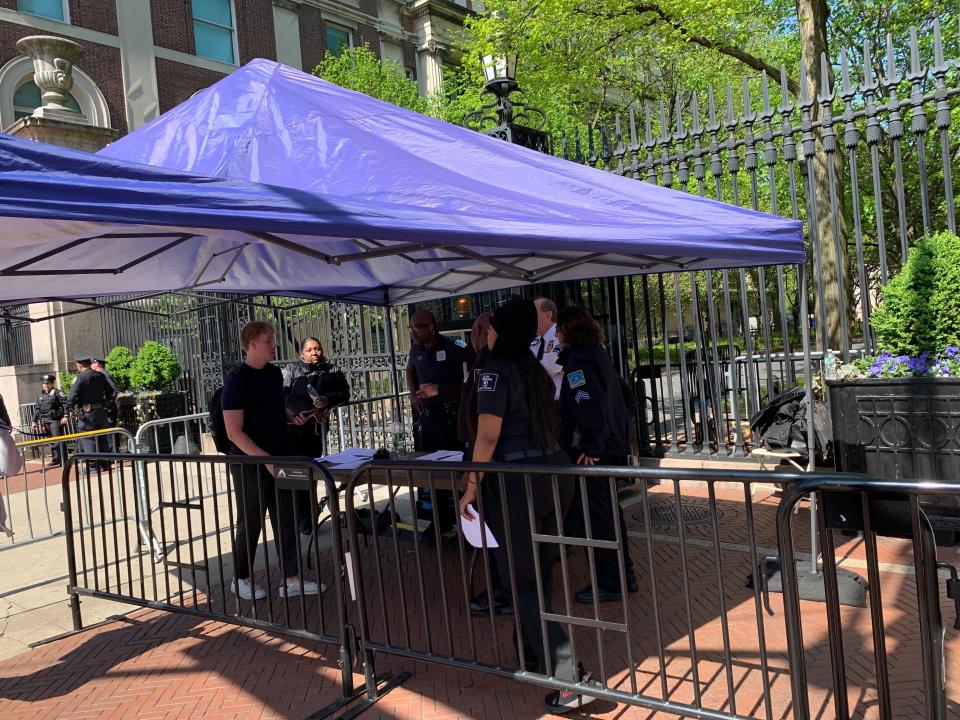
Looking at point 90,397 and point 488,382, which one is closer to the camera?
point 488,382

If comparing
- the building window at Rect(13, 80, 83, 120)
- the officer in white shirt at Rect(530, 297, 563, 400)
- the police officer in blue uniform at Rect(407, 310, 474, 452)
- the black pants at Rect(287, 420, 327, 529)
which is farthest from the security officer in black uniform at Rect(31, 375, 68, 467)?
the officer in white shirt at Rect(530, 297, 563, 400)

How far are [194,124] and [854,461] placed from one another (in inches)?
211

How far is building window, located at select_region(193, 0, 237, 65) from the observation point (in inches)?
899

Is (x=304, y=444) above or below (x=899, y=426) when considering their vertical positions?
above

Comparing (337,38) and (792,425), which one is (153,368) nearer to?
(792,425)

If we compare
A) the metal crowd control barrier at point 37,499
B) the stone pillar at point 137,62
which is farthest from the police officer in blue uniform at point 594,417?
the stone pillar at point 137,62

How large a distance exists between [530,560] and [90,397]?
10420mm

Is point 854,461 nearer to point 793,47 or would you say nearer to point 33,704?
point 33,704

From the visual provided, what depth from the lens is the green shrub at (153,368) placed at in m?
13.3

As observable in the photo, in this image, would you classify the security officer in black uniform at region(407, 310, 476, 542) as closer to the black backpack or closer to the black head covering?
the black backpack

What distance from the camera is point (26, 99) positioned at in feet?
63.5

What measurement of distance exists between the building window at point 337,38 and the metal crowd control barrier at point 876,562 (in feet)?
89.2

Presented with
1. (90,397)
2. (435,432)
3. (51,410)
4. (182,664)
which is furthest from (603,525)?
(51,410)

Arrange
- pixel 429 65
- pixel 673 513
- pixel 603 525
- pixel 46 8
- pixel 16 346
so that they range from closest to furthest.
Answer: pixel 603 525 < pixel 673 513 < pixel 16 346 < pixel 46 8 < pixel 429 65
